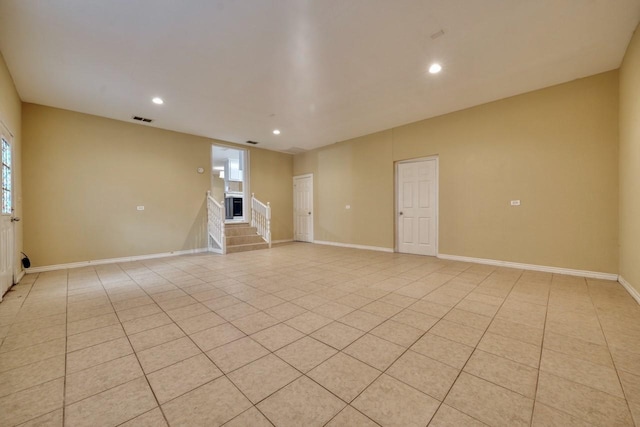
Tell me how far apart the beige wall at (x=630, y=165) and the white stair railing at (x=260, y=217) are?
272 inches

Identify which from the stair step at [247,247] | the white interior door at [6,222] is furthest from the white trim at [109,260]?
the white interior door at [6,222]

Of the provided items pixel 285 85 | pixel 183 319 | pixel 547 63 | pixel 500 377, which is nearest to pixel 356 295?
pixel 500 377

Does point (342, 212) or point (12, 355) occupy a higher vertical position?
point (342, 212)

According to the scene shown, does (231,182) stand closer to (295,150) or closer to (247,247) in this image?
(295,150)

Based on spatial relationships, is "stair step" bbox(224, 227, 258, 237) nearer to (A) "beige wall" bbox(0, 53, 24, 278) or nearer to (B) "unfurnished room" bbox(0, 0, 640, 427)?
(B) "unfurnished room" bbox(0, 0, 640, 427)

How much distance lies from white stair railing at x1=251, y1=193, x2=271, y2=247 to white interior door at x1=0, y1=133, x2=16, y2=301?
15.6 ft

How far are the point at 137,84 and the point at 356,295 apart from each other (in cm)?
459

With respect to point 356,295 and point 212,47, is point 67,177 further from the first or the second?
point 356,295

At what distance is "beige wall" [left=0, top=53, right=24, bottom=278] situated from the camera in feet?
11.3

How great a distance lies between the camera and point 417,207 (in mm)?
6055

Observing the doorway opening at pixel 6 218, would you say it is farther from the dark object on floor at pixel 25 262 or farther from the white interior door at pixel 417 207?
the white interior door at pixel 417 207

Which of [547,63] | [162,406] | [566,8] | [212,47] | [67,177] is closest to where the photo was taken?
[162,406]

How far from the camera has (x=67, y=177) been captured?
197 inches

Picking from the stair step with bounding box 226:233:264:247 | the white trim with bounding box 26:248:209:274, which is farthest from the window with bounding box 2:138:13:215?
the stair step with bounding box 226:233:264:247
